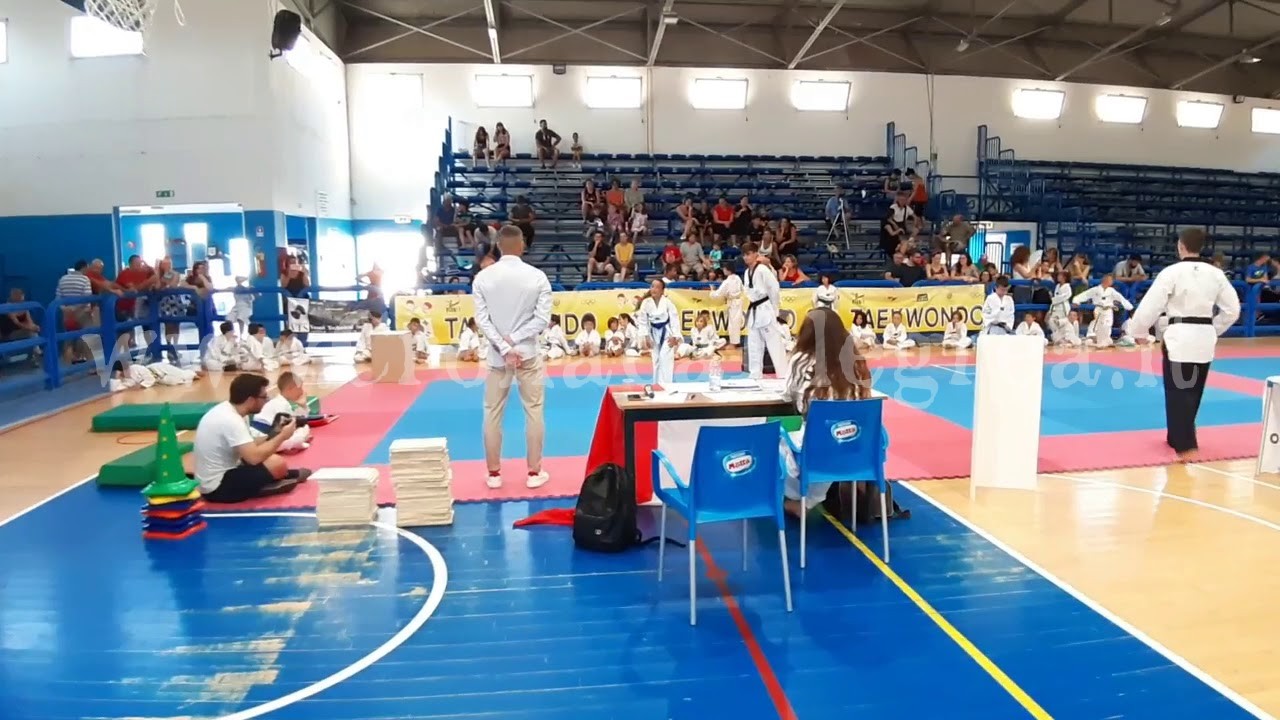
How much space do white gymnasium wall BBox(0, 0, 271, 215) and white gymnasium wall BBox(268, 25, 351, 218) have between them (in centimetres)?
38

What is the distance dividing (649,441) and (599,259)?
11033 mm

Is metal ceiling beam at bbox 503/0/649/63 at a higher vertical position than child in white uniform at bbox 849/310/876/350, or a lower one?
higher

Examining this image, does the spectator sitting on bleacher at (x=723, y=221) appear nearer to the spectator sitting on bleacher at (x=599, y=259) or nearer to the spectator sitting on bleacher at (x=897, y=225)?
the spectator sitting on bleacher at (x=599, y=259)

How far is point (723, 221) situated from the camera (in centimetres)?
1800

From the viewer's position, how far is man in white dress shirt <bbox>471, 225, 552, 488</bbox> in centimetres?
582

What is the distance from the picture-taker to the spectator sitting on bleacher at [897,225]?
17.9m

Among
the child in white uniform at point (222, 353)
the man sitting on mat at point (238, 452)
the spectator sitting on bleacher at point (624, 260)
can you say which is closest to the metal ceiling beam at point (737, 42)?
the spectator sitting on bleacher at point (624, 260)

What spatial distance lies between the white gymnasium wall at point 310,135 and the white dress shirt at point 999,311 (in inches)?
525

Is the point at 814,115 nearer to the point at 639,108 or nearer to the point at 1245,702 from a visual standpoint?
the point at 639,108

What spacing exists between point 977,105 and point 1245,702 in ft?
69.1

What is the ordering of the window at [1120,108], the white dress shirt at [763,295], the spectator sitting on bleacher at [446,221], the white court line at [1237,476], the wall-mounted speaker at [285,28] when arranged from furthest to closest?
the window at [1120,108] < the spectator sitting on bleacher at [446,221] < the wall-mounted speaker at [285,28] < the white dress shirt at [763,295] < the white court line at [1237,476]

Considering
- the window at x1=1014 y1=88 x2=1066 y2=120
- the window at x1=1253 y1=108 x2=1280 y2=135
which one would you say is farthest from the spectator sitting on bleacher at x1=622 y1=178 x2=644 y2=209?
the window at x1=1253 y1=108 x2=1280 y2=135

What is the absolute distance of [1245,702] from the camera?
10.4 ft

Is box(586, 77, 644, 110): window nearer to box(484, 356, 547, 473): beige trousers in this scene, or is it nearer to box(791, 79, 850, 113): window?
box(791, 79, 850, 113): window
